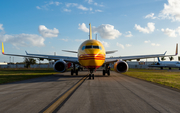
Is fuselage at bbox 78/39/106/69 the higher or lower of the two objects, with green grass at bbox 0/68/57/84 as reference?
higher

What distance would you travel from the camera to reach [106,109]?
4113 millimetres

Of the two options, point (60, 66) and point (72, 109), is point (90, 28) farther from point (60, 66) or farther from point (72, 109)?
point (72, 109)

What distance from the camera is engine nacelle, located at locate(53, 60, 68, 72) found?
1579 cm

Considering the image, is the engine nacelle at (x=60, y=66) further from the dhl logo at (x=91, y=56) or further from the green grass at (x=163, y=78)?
the green grass at (x=163, y=78)

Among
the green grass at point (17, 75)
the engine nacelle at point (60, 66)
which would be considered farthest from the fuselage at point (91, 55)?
the green grass at point (17, 75)

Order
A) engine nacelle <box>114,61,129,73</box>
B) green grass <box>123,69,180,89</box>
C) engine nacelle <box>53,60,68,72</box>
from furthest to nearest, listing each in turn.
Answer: engine nacelle <box>53,60,68,72</box> → engine nacelle <box>114,61,129,73</box> → green grass <box>123,69,180,89</box>

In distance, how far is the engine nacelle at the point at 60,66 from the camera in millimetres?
15794

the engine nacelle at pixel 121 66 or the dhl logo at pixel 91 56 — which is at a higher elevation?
the dhl logo at pixel 91 56

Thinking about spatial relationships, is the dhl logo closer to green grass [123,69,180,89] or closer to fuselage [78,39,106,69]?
fuselage [78,39,106,69]

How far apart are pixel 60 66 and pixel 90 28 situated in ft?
24.8

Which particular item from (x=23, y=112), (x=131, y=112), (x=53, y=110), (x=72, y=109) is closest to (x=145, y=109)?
(x=131, y=112)

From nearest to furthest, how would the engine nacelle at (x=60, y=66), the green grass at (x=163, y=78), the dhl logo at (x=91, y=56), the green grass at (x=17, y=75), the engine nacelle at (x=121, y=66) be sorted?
the green grass at (x=163, y=78), the dhl logo at (x=91, y=56), the green grass at (x=17, y=75), the engine nacelle at (x=121, y=66), the engine nacelle at (x=60, y=66)

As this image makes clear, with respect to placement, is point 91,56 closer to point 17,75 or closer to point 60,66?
point 60,66

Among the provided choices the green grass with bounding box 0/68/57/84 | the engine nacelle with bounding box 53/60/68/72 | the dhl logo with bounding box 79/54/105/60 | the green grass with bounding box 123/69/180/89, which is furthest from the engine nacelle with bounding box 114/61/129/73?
the green grass with bounding box 0/68/57/84
